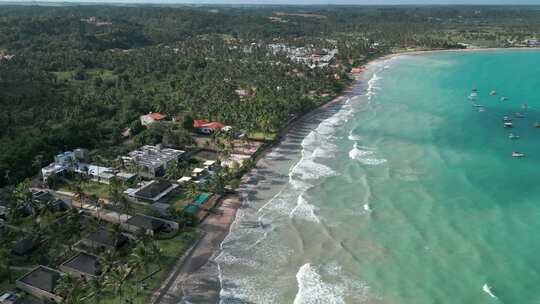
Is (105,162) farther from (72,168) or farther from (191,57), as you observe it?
(191,57)

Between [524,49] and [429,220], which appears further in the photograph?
[524,49]

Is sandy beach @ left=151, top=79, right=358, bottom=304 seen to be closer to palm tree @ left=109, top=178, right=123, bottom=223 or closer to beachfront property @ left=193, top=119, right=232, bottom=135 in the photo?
palm tree @ left=109, top=178, right=123, bottom=223

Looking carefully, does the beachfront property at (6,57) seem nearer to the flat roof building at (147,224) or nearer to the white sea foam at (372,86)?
the white sea foam at (372,86)

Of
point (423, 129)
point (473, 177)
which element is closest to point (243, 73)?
point (423, 129)

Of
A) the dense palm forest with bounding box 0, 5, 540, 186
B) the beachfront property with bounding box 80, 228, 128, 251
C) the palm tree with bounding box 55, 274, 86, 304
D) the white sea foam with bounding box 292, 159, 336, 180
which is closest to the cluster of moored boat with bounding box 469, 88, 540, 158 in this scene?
the white sea foam with bounding box 292, 159, 336, 180

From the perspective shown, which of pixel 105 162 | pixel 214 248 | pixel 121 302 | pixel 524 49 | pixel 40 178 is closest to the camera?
pixel 121 302

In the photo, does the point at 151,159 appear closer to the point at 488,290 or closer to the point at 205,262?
the point at 205,262
